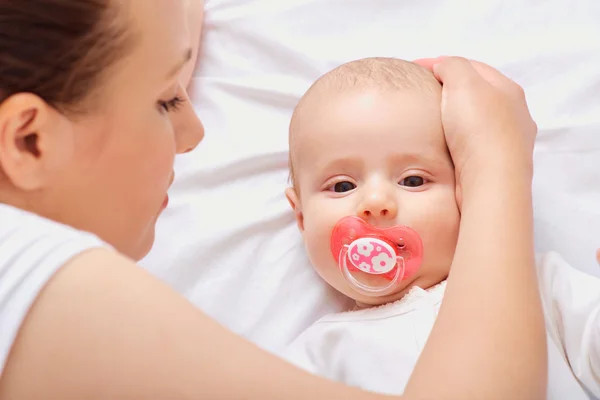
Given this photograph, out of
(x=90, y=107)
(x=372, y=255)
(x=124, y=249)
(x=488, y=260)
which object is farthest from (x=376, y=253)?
(x=90, y=107)

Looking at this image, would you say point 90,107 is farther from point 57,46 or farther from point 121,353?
point 121,353

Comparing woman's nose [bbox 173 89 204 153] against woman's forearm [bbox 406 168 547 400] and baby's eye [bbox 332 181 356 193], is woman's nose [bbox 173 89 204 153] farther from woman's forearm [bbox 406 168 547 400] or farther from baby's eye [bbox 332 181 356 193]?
woman's forearm [bbox 406 168 547 400]

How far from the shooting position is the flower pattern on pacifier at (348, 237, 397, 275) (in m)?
1.05

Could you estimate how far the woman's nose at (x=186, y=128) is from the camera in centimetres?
93

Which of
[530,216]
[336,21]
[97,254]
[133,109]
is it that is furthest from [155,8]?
[336,21]

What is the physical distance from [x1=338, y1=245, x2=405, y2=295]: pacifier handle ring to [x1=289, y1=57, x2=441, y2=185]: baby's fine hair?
23 centimetres

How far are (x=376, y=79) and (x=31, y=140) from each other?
59 cm

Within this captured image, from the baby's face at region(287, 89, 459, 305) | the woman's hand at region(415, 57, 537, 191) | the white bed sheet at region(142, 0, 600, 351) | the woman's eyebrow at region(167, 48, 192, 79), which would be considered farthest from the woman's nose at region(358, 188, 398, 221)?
the woman's eyebrow at region(167, 48, 192, 79)

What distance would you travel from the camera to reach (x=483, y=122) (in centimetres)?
103

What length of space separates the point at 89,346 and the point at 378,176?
58 cm

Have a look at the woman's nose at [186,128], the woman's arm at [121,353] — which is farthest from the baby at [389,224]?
the woman's arm at [121,353]

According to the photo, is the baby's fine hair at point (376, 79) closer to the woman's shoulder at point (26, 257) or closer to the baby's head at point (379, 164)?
the baby's head at point (379, 164)

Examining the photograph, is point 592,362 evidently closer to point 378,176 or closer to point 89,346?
point 378,176

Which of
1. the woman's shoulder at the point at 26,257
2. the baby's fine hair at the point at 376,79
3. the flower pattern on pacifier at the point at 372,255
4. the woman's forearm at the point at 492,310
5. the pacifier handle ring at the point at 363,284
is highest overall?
the woman's shoulder at the point at 26,257
